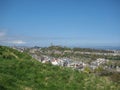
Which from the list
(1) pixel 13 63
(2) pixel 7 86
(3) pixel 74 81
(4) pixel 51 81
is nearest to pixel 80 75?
(3) pixel 74 81

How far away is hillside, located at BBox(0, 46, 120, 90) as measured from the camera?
11.2m

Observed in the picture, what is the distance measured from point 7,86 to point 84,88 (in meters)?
3.51

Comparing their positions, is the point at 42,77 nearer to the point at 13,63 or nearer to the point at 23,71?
the point at 23,71

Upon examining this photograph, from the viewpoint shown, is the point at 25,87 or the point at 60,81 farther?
the point at 60,81

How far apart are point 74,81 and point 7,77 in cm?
322

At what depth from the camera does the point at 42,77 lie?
12.7 metres

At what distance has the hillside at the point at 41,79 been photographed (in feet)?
36.6

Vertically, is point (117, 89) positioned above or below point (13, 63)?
below

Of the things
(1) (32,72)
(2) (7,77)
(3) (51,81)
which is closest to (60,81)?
(3) (51,81)

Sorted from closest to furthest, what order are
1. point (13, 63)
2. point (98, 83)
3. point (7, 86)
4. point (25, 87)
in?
point (7, 86) < point (25, 87) < point (98, 83) < point (13, 63)

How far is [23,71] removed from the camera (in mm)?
13086

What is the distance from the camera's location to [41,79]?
488 inches

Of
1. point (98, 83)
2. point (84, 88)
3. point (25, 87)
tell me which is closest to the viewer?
point (25, 87)

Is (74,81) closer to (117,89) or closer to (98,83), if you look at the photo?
(98,83)
